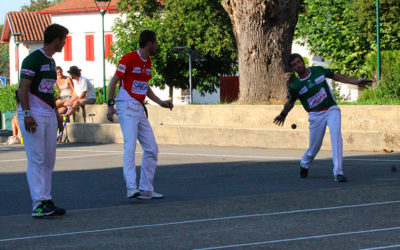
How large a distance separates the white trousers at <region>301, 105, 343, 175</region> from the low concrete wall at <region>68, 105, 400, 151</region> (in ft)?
13.9

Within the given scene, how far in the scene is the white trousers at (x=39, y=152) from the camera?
24.9ft

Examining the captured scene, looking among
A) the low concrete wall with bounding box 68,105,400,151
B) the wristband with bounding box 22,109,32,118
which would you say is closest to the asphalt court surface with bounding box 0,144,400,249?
the wristband with bounding box 22,109,32,118

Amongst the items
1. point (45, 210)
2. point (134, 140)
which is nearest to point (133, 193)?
point (134, 140)

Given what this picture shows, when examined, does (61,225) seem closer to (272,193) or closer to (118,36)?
(272,193)

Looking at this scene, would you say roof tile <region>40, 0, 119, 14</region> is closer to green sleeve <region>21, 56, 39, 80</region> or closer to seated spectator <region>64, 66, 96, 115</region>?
seated spectator <region>64, 66, 96, 115</region>

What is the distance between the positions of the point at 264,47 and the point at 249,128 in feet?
10.0

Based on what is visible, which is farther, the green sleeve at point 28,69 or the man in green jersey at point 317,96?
the man in green jersey at point 317,96

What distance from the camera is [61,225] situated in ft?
23.4

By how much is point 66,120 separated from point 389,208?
13179mm

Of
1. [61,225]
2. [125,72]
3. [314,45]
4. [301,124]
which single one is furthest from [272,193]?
[314,45]

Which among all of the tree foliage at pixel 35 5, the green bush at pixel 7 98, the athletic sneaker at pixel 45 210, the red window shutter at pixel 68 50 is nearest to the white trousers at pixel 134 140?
the athletic sneaker at pixel 45 210

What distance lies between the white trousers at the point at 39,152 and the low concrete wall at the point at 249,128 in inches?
330

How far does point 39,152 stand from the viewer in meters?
7.62

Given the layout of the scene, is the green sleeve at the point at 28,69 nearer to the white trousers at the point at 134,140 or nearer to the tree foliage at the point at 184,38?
the white trousers at the point at 134,140
